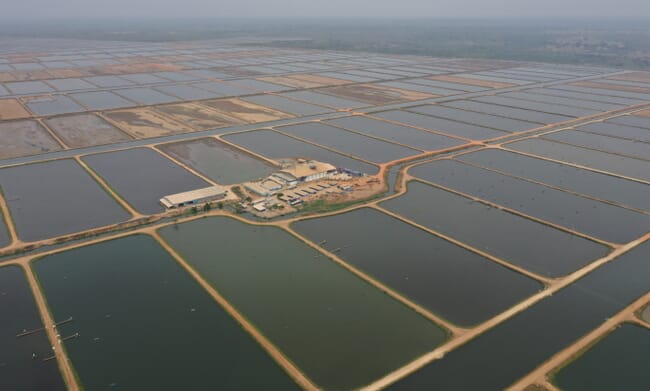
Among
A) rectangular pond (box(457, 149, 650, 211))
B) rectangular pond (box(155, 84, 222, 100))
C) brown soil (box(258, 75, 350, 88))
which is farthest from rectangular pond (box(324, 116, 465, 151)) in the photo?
brown soil (box(258, 75, 350, 88))

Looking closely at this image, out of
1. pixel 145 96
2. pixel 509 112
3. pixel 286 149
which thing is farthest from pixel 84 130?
pixel 509 112

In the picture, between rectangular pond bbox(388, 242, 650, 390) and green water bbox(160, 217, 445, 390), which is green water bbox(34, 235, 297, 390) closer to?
green water bbox(160, 217, 445, 390)

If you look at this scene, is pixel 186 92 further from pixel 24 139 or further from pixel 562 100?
pixel 562 100

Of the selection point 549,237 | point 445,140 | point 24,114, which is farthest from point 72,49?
point 549,237

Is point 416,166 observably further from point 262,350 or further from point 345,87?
point 345,87

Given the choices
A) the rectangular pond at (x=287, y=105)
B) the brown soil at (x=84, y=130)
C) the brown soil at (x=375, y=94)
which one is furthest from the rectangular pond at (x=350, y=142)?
the brown soil at (x=84, y=130)

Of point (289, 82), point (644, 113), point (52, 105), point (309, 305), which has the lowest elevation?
point (309, 305)

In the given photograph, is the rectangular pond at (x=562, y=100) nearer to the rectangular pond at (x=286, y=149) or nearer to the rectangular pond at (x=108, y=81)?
the rectangular pond at (x=286, y=149)
